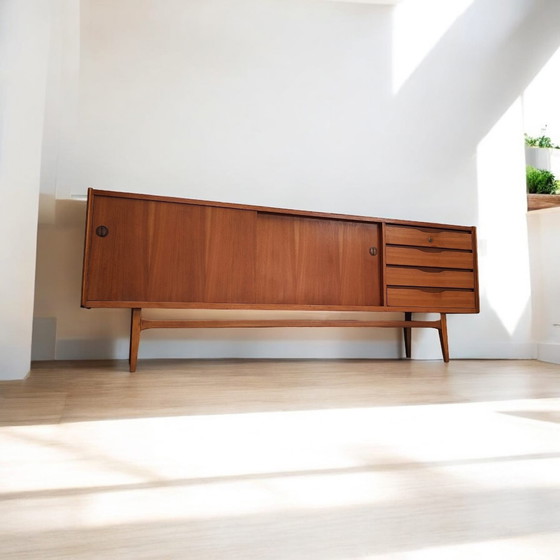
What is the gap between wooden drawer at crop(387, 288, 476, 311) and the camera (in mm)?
2102

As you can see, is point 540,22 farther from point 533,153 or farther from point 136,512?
point 136,512

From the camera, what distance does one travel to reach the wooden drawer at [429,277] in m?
2.11

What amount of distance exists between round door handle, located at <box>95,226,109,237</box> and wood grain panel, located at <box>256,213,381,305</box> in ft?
1.90

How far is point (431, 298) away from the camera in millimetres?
2178

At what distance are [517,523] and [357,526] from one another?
0.54 feet

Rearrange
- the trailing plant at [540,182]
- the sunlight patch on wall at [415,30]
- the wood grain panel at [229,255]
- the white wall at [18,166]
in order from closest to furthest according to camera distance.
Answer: the white wall at [18,166]
the wood grain panel at [229,255]
the sunlight patch on wall at [415,30]
the trailing plant at [540,182]

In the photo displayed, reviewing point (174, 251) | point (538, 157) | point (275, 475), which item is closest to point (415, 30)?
point (538, 157)

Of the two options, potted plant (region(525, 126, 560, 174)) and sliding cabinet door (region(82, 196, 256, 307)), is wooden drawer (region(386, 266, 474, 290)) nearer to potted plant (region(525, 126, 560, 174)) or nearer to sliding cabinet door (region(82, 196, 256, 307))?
sliding cabinet door (region(82, 196, 256, 307))

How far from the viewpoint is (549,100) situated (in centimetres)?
295

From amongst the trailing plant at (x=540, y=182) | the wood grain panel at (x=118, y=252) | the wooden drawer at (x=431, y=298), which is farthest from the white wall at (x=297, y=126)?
the wood grain panel at (x=118, y=252)

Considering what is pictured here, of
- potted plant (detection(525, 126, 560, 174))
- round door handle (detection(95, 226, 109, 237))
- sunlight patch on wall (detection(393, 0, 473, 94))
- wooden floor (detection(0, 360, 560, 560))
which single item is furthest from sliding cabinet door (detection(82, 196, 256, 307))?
potted plant (detection(525, 126, 560, 174))

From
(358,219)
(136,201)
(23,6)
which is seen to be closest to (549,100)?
(358,219)

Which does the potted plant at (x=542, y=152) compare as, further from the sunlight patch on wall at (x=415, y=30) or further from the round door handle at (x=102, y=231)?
the round door handle at (x=102, y=231)

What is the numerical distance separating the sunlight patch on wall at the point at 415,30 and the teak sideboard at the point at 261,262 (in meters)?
1.10
